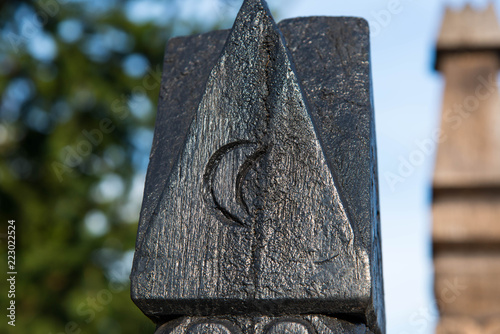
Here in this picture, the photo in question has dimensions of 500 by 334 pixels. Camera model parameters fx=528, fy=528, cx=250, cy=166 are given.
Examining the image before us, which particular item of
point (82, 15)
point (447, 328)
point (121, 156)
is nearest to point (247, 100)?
point (121, 156)

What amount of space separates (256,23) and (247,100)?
179mm

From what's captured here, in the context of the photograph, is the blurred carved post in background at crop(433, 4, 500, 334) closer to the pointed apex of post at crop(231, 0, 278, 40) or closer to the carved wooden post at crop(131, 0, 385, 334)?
the carved wooden post at crop(131, 0, 385, 334)

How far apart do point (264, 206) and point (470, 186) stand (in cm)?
324

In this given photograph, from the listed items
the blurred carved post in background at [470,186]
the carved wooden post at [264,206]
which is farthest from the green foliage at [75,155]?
the blurred carved post in background at [470,186]

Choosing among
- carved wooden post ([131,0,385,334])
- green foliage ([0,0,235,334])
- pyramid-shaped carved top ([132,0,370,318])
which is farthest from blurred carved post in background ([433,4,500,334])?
pyramid-shaped carved top ([132,0,370,318])

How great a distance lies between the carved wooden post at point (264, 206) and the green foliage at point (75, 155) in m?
1.58

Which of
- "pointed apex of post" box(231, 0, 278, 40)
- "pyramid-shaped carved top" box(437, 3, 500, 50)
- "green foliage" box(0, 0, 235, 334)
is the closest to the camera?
"pointed apex of post" box(231, 0, 278, 40)

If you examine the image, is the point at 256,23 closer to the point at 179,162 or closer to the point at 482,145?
the point at 179,162

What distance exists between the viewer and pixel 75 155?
8.75 ft

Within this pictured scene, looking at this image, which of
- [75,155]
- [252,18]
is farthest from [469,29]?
[252,18]

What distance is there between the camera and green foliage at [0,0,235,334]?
252 cm

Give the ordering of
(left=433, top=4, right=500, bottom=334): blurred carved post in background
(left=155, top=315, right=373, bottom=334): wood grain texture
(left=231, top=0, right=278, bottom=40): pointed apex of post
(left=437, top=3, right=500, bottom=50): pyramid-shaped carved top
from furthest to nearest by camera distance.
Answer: (left=437, top=3, right=500, bottom=50): pyramid-shaped carved top → (left=433, top=4, right=500, bottom=334): blurred carved post in background → (left=231, top=0, right=278, bottom=40): pointed apex of post → (left=155, top=315, right=373, bottom=334): wood grain texture

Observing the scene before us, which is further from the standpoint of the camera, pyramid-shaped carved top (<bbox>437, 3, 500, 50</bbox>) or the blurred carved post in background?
pyramid-shaped carved top (<bbox>437, 3, 500, 50</bbox>)

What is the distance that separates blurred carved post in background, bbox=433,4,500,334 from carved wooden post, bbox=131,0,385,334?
2.95 metres
